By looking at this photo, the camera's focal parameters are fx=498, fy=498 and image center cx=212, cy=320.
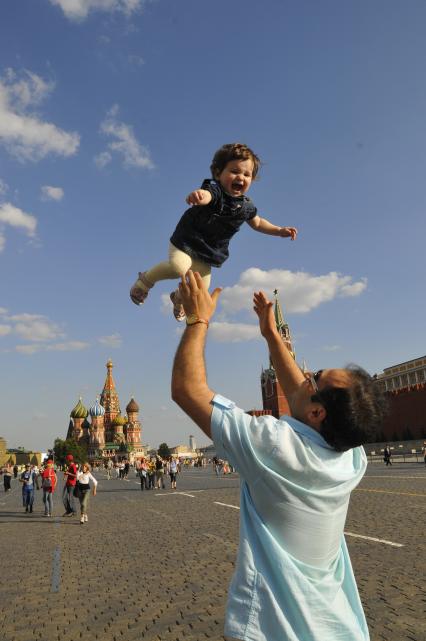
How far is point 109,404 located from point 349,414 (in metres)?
128

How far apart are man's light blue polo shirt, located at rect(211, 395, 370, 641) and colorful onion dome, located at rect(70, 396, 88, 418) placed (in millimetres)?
132131

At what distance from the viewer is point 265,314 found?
281cm

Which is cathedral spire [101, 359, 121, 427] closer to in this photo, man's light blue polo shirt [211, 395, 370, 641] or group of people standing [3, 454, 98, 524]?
group of people standing [3, 454, 98, 524]

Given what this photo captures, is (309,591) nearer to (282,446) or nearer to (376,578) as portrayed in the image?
(282,446)

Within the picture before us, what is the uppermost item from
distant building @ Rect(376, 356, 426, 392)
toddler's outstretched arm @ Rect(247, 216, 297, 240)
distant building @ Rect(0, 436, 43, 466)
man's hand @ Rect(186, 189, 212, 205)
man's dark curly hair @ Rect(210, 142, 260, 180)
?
distant building @ Rect(376, 356, 426, 392)

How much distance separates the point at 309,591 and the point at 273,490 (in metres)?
0.38

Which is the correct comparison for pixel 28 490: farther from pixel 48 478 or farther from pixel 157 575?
pixel 157 575

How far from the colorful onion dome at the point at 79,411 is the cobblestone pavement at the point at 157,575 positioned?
119 m

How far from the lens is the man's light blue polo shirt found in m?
1.70

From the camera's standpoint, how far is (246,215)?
Answer: 3072mm

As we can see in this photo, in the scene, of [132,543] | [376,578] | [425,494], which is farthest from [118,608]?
[425,494]

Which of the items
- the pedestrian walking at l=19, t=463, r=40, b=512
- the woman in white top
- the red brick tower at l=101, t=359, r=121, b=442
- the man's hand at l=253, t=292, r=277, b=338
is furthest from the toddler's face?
the red brick tower at l=101, t=359, r=121, b=442

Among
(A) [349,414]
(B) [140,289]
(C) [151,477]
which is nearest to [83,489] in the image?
(B) [140,289]

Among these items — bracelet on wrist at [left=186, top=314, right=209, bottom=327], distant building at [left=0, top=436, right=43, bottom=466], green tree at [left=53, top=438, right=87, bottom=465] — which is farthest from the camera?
distant building at [left=0, top=436, right=43, bottom=466]
